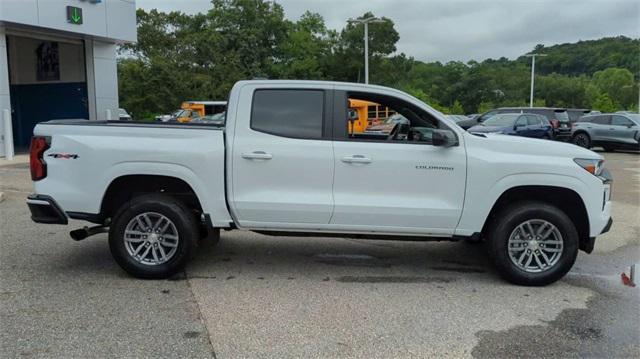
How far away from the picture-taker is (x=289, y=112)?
213 inches

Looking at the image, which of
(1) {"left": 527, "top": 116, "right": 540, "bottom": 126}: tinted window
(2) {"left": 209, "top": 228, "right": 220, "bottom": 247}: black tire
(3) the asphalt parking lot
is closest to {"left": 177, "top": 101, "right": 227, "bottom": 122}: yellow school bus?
(1) {"left": 527, "top": 116, "right": 540, "bottom": 126}: tinted window

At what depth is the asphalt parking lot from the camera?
3984mm

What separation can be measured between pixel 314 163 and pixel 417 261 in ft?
6.27

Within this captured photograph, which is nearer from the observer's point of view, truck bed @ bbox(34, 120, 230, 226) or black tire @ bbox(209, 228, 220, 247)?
truck bed @ bbox(34, 120, 230, 226)

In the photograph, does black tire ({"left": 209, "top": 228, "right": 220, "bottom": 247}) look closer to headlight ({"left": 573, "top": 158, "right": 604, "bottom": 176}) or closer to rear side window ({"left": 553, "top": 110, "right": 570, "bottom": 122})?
headlight ({"left": 573, "top": 158, "right": 604, "bottom": 176})

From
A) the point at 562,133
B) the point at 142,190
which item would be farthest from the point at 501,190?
the point at 562,133

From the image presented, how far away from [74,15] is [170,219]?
16495mm

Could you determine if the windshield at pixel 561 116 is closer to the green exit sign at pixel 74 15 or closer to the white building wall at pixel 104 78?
the white building wall at pixel 104 78

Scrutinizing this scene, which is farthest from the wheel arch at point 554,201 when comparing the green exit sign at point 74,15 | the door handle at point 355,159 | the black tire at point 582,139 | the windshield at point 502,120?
the black tire at point 582,139

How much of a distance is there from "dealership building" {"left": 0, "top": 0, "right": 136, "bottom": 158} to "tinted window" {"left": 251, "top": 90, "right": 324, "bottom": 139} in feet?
49.4

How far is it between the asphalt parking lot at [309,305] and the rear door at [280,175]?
2.23 feet

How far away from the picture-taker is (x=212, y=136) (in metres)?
5.32

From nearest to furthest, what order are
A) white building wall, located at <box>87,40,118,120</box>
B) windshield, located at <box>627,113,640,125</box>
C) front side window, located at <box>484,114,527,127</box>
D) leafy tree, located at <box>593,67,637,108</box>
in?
front side window, located at <box>484,114,527,127</box> → white building wall, located at <box>87,40,118,120</box> → windshield, located at <box>627,113,640,125</box> → leafy tree, located at <box>593,67,637,108</box>

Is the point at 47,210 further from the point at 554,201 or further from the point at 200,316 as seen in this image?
the point at 554,201
